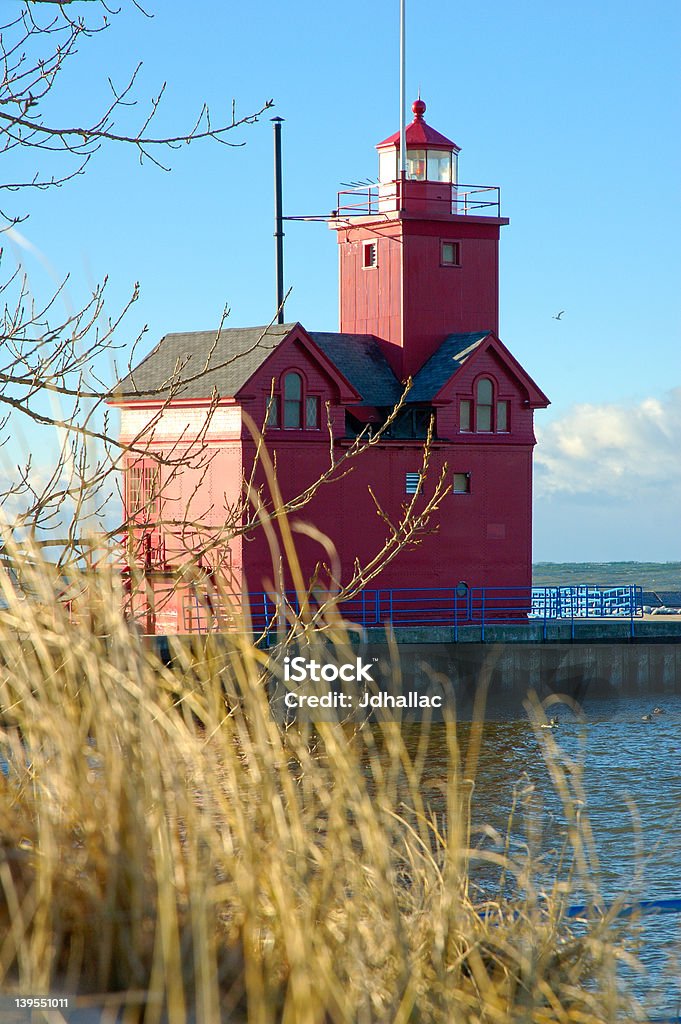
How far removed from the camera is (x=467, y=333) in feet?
93.7

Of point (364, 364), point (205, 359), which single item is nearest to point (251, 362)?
point (205, 359)

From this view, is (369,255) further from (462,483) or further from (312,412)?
(462,483)

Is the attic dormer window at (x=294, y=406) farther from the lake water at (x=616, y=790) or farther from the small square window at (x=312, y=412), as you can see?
the lake water at (x=616, y=790)

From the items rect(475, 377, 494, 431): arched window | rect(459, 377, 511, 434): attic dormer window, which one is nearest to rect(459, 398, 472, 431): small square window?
rect(459, 377, 511, 434): attic dormer window

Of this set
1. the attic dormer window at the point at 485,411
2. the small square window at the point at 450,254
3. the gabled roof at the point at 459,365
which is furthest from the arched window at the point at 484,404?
the small square window at the point at 450,254

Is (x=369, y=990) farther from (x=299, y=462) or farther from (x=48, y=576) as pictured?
(x=299, y=462)

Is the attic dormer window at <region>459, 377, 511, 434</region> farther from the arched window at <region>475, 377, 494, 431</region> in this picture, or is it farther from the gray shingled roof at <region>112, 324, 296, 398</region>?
the gray shingled roof at <region>112, 324, 296, 398</region>

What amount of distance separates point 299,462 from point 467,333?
6125 millimetres

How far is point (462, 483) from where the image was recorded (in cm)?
2708

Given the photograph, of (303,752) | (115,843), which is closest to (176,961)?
(115,843)

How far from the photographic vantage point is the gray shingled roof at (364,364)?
27344 millimetres

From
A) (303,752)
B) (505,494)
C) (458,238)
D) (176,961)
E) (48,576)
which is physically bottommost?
(176,961)

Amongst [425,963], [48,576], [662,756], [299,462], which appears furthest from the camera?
[299,462]

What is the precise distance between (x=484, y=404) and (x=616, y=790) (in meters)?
11.8
